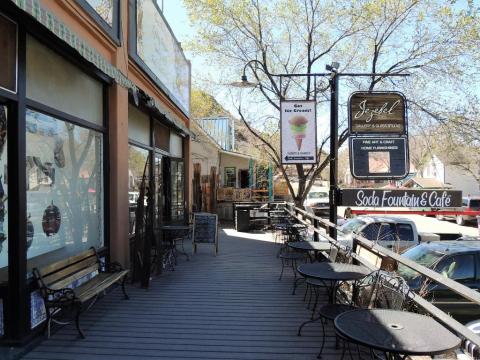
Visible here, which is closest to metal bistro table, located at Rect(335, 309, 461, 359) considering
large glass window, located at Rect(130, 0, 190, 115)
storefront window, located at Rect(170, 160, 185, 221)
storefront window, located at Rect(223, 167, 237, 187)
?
large glass window, located at Rect(130, 0, 190, 115)

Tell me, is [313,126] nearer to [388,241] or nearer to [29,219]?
[388,241]

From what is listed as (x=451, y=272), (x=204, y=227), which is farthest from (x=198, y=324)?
(x=204, y=227)

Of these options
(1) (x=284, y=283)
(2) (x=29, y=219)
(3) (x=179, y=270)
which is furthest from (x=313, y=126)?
(2) (x=29, y=219)

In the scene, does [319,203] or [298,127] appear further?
[319,203]

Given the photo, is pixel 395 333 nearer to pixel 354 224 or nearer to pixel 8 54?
pixel 8 54

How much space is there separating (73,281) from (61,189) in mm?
1221

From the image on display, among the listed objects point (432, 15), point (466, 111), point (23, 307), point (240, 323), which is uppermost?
point (432, 15)

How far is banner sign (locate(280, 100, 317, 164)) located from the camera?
29.9ft

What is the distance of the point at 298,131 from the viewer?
30.3ft

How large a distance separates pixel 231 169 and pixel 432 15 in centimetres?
1457

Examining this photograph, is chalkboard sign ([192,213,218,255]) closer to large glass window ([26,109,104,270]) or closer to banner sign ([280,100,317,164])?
banner sign ([280,100,317,164])

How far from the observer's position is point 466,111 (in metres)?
Result: 13.5

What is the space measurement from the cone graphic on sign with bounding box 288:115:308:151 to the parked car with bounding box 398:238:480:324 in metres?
3.10

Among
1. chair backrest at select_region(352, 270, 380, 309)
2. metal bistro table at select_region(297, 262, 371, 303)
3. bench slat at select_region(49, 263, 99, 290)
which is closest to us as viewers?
metal bistro table at select_region(297, 262, 371, 303)
